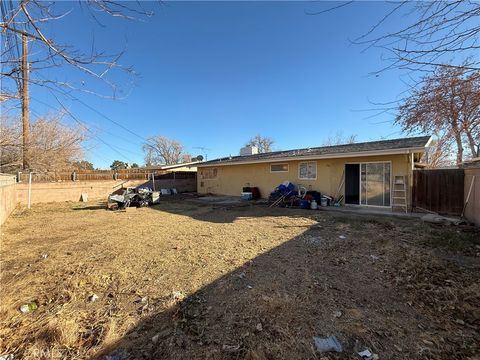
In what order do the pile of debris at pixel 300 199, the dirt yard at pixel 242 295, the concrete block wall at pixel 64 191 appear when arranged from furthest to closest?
the concrete block wall at pixel 64 191 → the pile of debris at pixel 300 199 → the dirt yard at pixel 242 295

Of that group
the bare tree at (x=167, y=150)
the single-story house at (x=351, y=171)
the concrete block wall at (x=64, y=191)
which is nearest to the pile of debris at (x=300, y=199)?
the single-story house at (x=351, y=171)

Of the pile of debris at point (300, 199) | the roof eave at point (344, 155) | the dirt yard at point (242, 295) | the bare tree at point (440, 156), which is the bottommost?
the dirt yard at point (242, 295)

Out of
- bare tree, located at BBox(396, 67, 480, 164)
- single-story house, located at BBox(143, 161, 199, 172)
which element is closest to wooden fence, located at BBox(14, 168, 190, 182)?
single-story house, located at BBox(143, 161, 199, 172)

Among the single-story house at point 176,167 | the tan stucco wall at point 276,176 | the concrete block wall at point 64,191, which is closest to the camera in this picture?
the tan stucco wall at point 276,176

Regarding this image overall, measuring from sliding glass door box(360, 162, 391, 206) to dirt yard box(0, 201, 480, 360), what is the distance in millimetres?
3981

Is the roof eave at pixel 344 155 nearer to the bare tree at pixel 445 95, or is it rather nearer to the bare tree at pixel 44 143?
the bare tree at pixel 445 95

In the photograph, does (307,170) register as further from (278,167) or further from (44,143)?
(44,143)

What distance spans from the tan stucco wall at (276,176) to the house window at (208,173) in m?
0.23

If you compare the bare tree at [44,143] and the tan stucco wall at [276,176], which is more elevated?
the bare tree at [44,143]

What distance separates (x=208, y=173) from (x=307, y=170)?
8520 mm

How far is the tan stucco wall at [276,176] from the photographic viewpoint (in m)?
9.84

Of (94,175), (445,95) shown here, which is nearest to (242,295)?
(445,95)

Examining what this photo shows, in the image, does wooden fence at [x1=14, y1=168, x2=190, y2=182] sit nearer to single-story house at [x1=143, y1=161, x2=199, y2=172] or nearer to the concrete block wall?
single-story house at [x1=143, y1=161, x2=199, y2=172]

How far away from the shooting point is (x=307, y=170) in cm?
1255
